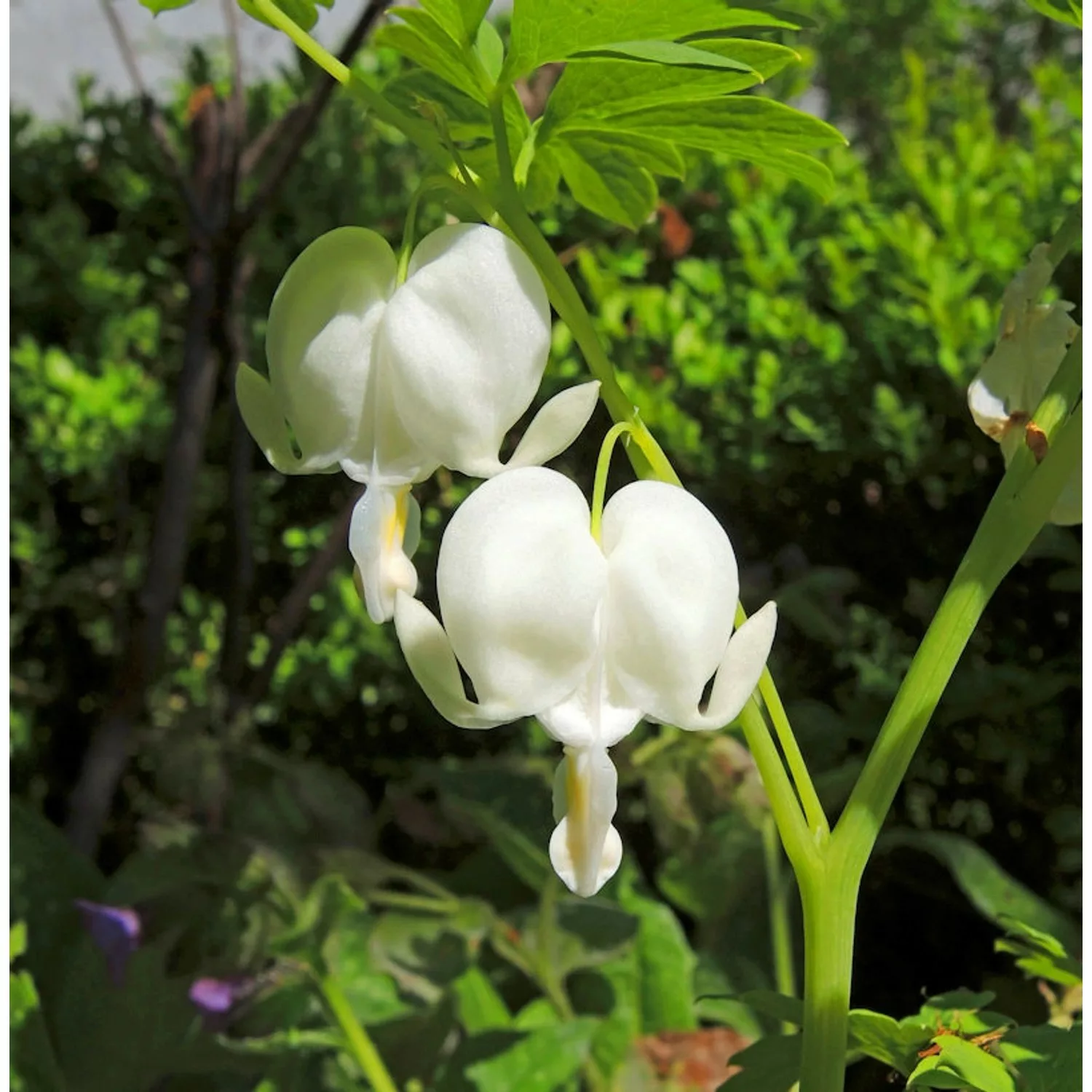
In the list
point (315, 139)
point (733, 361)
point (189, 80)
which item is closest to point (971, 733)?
point (733, 361)

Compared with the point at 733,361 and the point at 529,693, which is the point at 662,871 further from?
the point at 529,693

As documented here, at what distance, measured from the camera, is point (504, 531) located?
1.28 ft

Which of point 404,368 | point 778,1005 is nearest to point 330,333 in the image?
point 404,368

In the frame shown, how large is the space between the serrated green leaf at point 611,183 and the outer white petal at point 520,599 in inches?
8.5

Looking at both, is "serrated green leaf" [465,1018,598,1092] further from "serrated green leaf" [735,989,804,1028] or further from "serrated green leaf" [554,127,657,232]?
"serrated green leaf" [554,127,657,232]

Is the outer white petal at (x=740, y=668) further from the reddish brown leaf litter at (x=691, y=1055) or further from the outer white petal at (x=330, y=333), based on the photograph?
the reddish brown leaf litter at (x=691, y=1055)

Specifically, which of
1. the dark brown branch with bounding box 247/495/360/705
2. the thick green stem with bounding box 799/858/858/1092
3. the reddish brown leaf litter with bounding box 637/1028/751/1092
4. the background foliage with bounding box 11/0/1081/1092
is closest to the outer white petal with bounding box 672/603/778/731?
the thick green stem with bounding box 799/858/858/1092

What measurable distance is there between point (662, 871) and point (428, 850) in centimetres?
52

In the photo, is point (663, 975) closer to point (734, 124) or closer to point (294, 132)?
point (734, 124)

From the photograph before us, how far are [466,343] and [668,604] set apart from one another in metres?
0.13

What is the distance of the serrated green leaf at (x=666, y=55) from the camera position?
14.6 inches

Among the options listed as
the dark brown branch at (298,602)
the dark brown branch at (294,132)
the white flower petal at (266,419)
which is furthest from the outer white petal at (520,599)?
the dark brown branch at (298,602)

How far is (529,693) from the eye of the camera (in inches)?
15.4

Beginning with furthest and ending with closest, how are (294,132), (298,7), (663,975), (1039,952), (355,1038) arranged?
(294,132)
(663,975)
(355,1038)
(1039,952)
(298,7)
